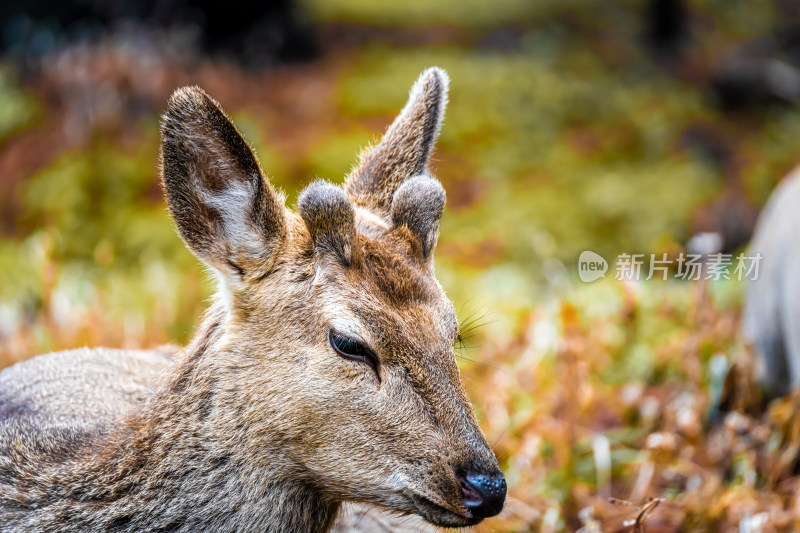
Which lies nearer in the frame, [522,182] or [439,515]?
[439,515]

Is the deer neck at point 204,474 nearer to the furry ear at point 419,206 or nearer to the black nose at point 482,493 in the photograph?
the black nose at point 482,493

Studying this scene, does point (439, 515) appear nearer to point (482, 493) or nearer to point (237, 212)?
point (482, 493)

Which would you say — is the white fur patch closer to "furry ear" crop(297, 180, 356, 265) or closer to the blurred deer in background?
"furry ear" crop(297, 180, 356, 265)

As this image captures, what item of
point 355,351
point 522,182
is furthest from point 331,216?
point 522,182

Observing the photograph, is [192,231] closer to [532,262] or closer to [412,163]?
[412,163]

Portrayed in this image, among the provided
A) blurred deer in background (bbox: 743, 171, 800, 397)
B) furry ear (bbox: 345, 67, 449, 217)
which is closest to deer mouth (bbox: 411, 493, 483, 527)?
furry ear (bbox: 345, 67, 449, 217)

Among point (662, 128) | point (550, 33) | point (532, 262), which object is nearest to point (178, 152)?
Result: point (532, 262)

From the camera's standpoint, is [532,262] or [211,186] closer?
[211,186]

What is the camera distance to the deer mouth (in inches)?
110

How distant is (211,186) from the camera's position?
305 cm

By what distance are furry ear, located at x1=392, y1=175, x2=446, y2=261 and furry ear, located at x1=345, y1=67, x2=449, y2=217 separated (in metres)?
0.31

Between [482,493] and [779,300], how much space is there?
3.53m

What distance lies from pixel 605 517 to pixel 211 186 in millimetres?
2929

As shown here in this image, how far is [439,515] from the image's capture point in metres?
2.82
